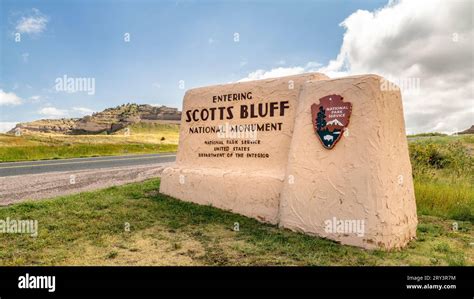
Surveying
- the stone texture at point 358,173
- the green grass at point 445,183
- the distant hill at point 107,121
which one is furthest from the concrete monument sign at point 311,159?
the distant hill at point 107,121

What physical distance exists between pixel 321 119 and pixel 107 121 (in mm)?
109284

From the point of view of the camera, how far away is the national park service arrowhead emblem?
18.6ft

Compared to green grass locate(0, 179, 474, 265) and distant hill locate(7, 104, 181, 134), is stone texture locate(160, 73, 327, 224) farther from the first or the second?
distant hill locate(7, 104, 181, 134)

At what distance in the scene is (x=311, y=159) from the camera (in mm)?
6012

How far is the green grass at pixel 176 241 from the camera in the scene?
4703 mm

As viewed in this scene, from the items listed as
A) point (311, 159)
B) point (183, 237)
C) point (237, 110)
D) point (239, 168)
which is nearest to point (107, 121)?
point (237, 110)

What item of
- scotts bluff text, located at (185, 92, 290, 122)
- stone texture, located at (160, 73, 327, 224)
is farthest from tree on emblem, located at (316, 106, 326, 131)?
scotts bluff text, located at (185, 92, 290, 122)

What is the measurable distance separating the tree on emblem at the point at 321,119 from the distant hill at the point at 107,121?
9708cm

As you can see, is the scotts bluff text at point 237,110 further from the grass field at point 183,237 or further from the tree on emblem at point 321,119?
the grass field at point 183,237

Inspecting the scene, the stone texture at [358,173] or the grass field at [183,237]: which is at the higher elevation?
the stone texture at [358,173]

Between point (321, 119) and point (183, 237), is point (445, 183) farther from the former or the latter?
point (183, 237)
